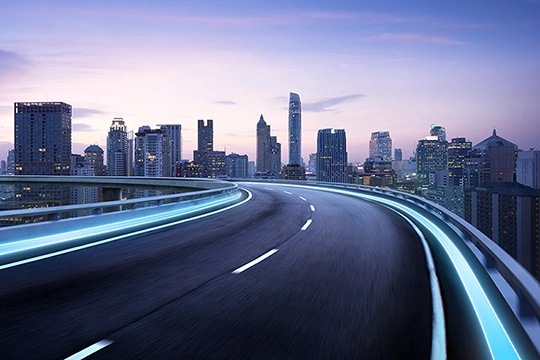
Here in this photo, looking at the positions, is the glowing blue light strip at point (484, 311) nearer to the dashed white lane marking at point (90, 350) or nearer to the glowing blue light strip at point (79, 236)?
the dashed white lane marking at point (90, 350)

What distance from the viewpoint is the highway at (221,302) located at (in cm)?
364

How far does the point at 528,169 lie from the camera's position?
436 feet

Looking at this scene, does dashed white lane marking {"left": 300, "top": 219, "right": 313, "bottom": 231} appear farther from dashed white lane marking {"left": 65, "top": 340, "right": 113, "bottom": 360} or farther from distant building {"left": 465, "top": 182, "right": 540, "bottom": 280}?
distant building {"left": 465, "top": 182, "right": 540, "bottom": 280}

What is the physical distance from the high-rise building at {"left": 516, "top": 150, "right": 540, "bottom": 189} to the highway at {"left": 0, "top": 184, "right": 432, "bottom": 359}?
128484mm

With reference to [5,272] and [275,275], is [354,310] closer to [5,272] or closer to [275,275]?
[275,275]

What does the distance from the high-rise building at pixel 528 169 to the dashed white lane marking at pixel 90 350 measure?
133 metres

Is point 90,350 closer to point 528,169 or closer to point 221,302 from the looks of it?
point 221,302

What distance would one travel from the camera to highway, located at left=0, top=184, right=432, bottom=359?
12.0 ft

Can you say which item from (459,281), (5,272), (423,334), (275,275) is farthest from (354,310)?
(5,272)

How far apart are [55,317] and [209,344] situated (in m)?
2.10

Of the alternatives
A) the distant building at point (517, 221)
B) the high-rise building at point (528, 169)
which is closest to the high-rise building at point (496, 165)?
the high-rise building at point (528, 169)

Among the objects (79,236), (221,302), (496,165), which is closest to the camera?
(221,302)

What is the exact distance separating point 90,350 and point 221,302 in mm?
1813

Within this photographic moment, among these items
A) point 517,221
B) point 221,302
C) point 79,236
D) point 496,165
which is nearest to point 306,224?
point 79,236
